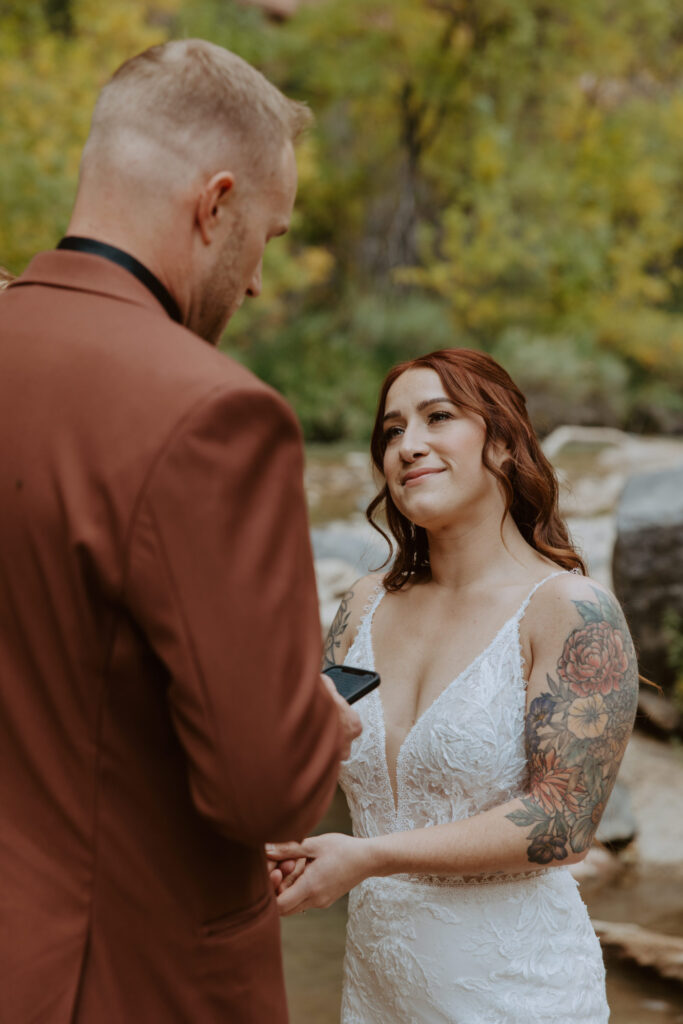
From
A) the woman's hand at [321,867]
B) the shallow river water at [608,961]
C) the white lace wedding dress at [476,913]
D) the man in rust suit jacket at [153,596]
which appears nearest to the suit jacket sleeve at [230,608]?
the man in rust suit jacket at [153,596]


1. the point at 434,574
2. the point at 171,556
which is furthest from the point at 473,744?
the point at 171,556

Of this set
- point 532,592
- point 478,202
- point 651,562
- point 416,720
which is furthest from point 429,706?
point 478,202

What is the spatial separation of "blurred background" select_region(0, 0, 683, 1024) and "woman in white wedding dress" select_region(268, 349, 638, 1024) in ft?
35.8

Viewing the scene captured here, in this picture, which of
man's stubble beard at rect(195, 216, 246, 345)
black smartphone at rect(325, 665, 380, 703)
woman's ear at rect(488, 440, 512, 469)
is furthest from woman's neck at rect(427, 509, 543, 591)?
man's stubble beard at rect(195, 216, 246, 345)

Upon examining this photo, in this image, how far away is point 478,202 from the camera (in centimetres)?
1967

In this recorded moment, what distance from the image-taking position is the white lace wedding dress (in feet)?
6.85

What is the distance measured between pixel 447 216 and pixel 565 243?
242cm

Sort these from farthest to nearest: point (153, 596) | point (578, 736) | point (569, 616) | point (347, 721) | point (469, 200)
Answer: point (469, 200)
point (569, 616)
point (578, 736)
point (347, 721)
point (153, 596)

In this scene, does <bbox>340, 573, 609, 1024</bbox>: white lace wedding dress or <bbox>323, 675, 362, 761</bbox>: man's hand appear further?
<bbox>340, 573, 609, 1024</bbox>: white lace wedding dress

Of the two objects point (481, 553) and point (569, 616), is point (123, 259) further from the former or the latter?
point (481, 553)

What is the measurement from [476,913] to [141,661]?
4.09 ft

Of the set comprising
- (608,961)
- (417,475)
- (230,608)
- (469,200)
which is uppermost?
(230,608)

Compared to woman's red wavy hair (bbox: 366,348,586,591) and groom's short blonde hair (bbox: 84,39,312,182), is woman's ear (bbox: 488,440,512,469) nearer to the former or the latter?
woman's red wavy hair (bbox: 366,348,586,591)

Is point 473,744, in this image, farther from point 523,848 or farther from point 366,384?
point 366,384
